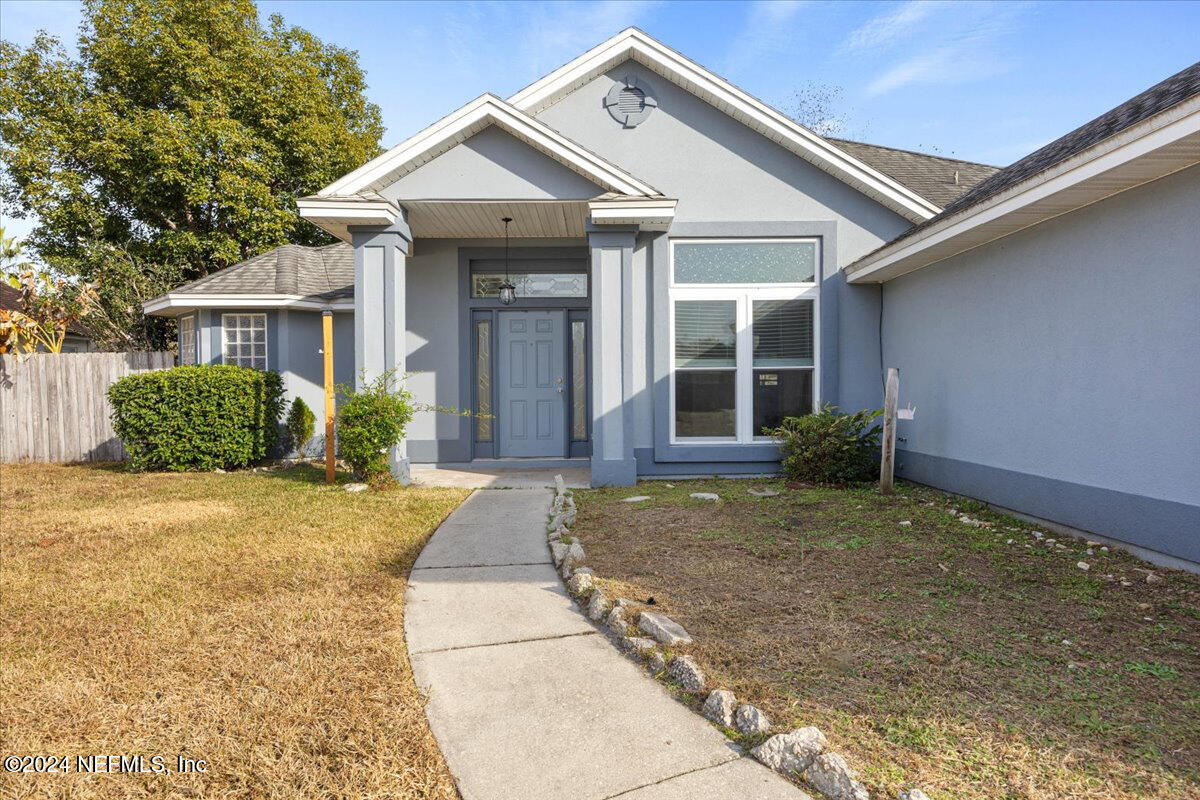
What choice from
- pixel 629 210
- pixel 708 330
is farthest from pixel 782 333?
pixel 629 210

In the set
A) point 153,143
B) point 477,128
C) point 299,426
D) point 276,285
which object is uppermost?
point 153,143

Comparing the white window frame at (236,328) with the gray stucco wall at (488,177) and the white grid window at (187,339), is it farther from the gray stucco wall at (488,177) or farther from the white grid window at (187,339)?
the gray stucco wall at (488,177)

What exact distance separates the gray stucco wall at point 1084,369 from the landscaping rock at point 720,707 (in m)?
3.65

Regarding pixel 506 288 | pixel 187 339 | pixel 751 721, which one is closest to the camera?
pixel 751 721

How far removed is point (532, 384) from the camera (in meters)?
9.72

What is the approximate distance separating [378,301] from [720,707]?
6513mm

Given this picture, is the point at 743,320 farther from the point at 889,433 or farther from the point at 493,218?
the point at 493,218

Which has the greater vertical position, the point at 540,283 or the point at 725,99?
the point at 725,99

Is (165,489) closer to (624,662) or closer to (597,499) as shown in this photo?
(597,499)

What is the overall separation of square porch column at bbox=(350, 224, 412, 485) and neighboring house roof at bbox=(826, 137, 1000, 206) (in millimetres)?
6998

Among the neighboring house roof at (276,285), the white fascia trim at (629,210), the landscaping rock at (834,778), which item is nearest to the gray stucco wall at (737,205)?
the white fascia trim at (629,210)

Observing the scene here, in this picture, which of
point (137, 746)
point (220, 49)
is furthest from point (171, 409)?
point (220, 49)

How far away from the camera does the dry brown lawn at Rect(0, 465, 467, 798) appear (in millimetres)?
2205

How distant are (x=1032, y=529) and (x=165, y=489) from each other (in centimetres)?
912
